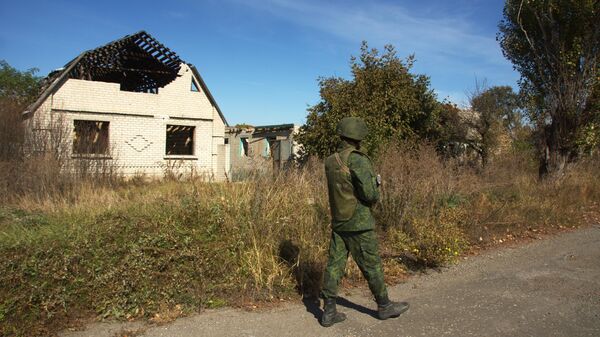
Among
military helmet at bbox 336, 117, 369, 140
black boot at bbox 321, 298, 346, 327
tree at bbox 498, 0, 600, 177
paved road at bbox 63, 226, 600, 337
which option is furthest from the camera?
tree at bbox 498, 0, 600, 177

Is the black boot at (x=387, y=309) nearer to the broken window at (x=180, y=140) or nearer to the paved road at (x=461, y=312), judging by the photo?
the paved road at (x=461, y=312)

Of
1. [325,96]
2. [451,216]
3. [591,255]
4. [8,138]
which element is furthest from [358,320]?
[325,96]

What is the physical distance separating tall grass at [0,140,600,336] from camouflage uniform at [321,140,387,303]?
107cm

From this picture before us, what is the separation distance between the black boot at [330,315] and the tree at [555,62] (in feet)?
38.2

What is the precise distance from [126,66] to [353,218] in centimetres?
→ 1798

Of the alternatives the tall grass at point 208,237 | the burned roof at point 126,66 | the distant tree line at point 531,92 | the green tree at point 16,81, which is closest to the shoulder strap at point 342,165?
the tall grass at point 208,237

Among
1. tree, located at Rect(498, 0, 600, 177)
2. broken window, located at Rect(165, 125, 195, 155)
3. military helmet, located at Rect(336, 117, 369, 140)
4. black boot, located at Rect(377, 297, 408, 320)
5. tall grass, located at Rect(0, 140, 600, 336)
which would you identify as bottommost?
black boot, located at Rect(377, 297, 408, 320)

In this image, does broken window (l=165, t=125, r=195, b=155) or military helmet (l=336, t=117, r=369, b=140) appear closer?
military helmet (l=336, t=117, r=369, b=140)

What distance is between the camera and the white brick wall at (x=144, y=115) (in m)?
16.7

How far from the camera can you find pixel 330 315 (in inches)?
166

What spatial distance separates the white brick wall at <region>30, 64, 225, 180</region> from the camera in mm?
16688

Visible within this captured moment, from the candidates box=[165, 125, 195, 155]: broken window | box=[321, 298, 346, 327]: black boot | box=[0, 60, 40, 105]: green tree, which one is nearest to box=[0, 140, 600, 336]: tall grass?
box=[321, 298, 346, 327]: black boot

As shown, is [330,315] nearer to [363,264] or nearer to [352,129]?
[363,264]

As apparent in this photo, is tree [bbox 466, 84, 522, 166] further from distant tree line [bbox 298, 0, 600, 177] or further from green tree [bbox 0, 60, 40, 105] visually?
green tree [bbox 0, 60, 40, 105]
